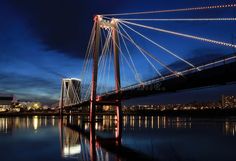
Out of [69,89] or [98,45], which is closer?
[98,45]

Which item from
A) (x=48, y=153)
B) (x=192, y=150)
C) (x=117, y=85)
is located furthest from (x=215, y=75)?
(x=117, y=85)

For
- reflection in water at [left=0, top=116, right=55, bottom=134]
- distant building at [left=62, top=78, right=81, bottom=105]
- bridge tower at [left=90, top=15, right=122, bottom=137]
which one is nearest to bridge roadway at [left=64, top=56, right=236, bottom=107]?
bridge tower at [left=90, top=15, right=122, bottom=137]

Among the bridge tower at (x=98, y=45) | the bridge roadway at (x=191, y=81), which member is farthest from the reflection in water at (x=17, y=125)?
the bridge roadway at (x=191, y=81)

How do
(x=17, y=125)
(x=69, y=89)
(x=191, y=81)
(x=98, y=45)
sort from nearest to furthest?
(x=191, y=81)
(x=98, y=45)
(x=17, y=125)
(x=69, y=89)

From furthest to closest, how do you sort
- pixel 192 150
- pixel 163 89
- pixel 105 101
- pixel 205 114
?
pixel 205 114, pixel 105 101, pixel 163 89, pixel 192 150


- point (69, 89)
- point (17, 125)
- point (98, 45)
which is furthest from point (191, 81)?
point (69, 89)

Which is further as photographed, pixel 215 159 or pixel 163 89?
pixel 163 89

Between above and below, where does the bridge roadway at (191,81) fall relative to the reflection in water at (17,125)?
above

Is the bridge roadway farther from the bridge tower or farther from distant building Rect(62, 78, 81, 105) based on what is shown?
distant building Rect(62, 78, 81, 105)

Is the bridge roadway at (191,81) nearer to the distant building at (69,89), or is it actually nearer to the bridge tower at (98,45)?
the bridge tower at (98,45)

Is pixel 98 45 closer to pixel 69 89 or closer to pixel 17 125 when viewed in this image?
pixel 17 125

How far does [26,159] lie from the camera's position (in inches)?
896

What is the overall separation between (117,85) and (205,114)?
10838cm

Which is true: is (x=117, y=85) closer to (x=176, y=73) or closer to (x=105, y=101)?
(x=105, y=101)
